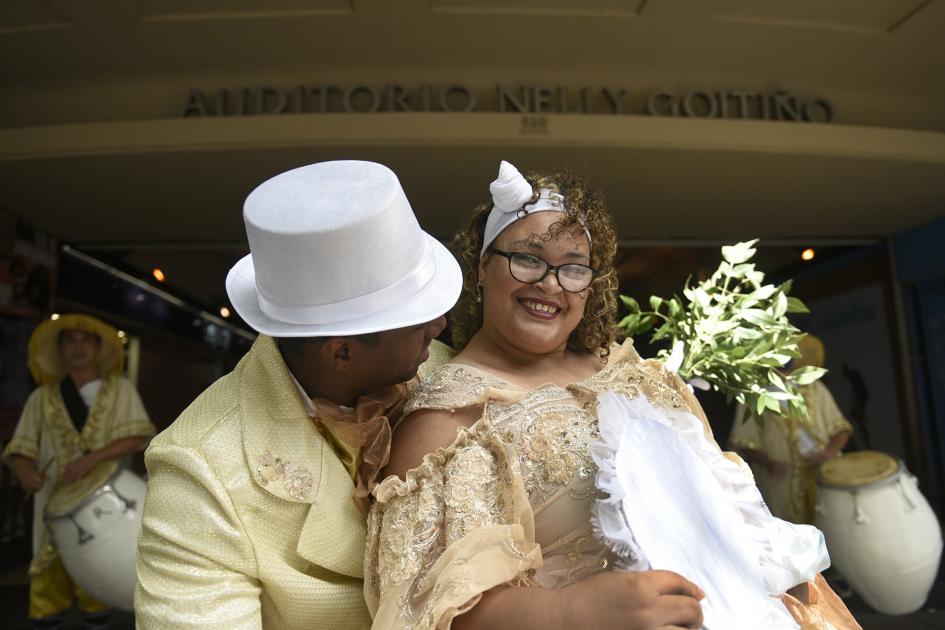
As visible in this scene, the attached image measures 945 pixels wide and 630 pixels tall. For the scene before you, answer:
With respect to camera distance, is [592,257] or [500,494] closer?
[500,494]

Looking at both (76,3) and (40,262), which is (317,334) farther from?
(40,262)

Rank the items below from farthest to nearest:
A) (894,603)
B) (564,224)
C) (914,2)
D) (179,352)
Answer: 1. (179,352)
2. (914,2)
3. (894,603)
4. (564,224)

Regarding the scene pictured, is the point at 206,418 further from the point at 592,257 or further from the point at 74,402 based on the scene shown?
the point at 74,402

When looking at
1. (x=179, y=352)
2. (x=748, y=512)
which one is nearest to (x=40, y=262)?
(x=179, y=352)

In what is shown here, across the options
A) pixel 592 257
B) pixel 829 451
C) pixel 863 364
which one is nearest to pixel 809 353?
pixel 829 451

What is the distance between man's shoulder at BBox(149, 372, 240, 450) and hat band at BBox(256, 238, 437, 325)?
19 cm

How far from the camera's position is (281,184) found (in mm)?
1304

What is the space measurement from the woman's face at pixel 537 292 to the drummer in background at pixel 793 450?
12.6ft

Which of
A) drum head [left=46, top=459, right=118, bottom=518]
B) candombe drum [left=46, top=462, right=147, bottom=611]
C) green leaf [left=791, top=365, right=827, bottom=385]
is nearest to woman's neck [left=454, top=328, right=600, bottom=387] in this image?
green leaf [left=791, top=365, right=827, bottom=385]

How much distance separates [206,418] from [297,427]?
16 cm

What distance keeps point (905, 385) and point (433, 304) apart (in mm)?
7477

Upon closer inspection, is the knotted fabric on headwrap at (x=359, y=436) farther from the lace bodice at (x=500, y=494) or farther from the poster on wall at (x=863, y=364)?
the poster on wall at (x=863, y=364)

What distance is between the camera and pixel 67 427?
4621 millimetres

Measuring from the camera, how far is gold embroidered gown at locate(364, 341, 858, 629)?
1.13 metres
